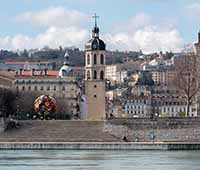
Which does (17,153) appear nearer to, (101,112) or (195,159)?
(195,159)

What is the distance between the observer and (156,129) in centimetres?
9238

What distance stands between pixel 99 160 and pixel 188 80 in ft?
129

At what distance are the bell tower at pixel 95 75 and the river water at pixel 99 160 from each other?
3076 cm

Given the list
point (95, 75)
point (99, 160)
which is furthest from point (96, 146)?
point (95, 75)

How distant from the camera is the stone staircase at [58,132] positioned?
89.6 m

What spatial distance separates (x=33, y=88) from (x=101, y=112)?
114 feet

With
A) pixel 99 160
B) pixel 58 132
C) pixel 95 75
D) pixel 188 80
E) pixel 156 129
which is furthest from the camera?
pixel 95 75

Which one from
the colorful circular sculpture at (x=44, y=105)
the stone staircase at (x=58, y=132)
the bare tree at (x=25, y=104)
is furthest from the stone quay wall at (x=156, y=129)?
the bare tree at (x=25, y=104)

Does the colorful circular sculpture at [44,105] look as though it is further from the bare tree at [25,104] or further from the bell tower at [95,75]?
the bare tree at [25,104]

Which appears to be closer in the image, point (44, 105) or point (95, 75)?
point (44, 105)

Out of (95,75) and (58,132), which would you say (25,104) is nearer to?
(95,75)

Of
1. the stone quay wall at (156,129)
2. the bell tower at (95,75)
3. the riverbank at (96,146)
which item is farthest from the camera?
the bell tower at (95,75)

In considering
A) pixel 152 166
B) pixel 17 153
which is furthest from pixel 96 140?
pixel 152 166

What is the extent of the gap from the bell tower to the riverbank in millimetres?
26281
